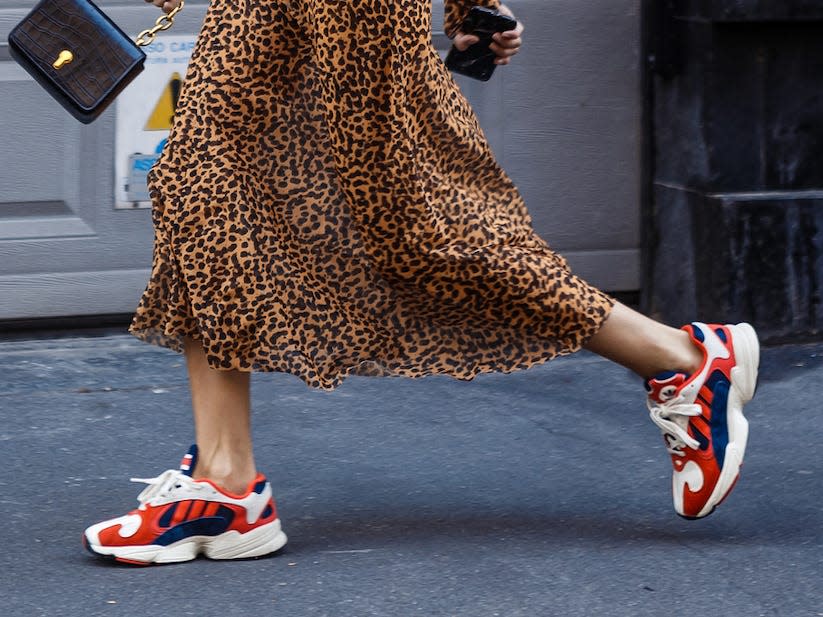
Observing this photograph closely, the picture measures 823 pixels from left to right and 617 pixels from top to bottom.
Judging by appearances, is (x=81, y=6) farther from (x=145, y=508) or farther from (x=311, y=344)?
(x=145, y=508)

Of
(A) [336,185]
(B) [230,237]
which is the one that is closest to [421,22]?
(A) [336,185]

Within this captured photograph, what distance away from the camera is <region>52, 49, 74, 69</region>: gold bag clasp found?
2684 millimetres

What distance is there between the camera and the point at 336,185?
2779 mm

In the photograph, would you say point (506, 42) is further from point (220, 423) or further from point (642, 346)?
point (220, 423)

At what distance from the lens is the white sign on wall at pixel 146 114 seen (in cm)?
427

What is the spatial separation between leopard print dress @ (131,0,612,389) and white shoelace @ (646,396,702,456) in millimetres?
234

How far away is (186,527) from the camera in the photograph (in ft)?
9.02

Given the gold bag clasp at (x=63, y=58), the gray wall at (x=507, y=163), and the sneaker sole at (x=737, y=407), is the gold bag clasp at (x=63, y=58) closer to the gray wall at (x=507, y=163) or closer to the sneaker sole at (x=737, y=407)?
the sneaker sole at (x=737, y=407)

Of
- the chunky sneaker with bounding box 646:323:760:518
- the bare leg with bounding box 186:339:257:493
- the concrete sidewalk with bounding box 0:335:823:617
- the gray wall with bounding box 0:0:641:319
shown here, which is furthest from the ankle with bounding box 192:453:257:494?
the gray wall with bounding box 0:0:641:319

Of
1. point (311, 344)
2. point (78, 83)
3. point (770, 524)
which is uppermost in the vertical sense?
point (78, 83)

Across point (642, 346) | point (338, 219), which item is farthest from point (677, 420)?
point (338, 219)

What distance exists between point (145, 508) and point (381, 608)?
501 mm

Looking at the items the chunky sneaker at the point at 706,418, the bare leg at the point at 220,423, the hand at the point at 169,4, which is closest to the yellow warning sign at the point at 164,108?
the hand at the point at 169,4

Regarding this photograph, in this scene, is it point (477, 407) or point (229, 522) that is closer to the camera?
point (229, 522)
